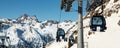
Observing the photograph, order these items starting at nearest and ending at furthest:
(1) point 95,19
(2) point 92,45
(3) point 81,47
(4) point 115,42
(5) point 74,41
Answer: (3) point 81,47 → (1) point 95,19 → (4) point 115,42 → (2) point 92,45 → (5) point 74,41

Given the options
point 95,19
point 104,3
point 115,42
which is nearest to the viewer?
point 95,19

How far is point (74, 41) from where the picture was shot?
83.1m

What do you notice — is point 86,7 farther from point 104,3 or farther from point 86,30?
point 104,3

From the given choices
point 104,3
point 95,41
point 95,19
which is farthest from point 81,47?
point 104,3

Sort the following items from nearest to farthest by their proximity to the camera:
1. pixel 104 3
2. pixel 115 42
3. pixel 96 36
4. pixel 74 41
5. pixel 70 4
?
pixel 70 4, pixel 115 42, pixel 96 36, pixel 74 41, pixel 104 3

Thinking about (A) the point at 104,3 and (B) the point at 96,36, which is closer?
(B) the point at 96,36

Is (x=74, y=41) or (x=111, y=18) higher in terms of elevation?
(x=111, y=18)

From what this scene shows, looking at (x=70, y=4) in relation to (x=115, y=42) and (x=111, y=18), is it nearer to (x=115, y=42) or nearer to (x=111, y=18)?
(x=115, y=42)

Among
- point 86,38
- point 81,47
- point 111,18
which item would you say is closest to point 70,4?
point 81,47

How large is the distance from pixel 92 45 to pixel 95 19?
147ft

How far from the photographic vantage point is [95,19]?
23750 mm

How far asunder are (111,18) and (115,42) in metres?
21.1

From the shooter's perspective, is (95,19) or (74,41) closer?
(95,19)

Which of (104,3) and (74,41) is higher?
(104,3)
